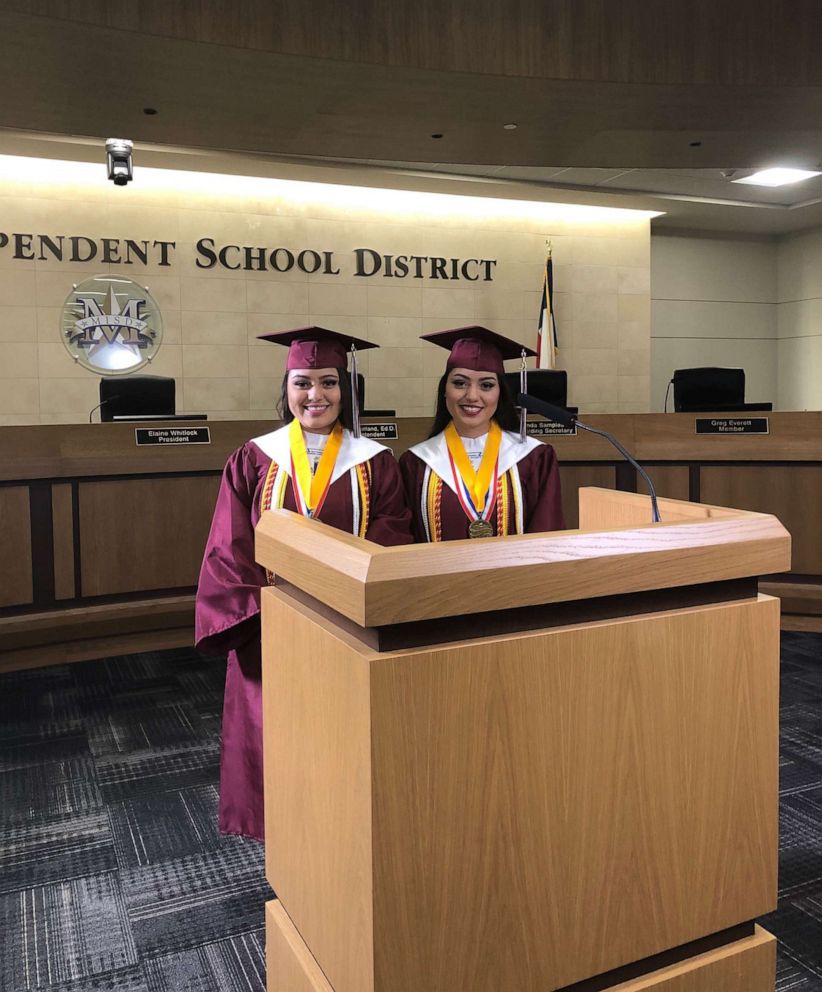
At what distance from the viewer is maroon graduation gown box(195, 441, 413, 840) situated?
2.18m

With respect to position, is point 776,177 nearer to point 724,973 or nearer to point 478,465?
point 478,465

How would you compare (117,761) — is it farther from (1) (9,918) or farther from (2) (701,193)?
(2) (701,193)

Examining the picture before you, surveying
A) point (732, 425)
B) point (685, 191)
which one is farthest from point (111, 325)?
point (685, 191)

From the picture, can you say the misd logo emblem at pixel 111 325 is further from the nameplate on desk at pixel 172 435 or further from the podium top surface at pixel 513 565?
the podium top surface at pixel 513 565

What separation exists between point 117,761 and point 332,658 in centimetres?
267

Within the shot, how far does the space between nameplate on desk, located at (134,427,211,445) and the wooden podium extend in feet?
12.2

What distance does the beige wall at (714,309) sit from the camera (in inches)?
407

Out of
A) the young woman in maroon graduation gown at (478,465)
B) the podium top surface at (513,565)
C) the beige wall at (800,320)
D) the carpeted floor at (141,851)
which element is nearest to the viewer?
the podium top surface at (513,565)

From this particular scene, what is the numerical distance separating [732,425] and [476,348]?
286 cm

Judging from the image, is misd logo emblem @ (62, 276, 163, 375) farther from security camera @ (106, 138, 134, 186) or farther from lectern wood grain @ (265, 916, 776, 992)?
lectern wood grain @ (265, 916, 776, 992)

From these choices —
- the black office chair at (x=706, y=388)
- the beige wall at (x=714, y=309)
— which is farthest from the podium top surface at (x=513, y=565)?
the beige wall at (x=714, y=309)

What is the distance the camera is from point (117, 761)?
11.0ft

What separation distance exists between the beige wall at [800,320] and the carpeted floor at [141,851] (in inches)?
298

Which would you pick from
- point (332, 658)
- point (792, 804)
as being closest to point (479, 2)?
point (792, 804)
